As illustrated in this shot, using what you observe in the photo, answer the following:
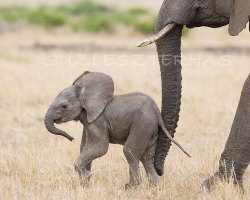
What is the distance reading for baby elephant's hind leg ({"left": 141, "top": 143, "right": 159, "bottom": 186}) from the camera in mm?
5609

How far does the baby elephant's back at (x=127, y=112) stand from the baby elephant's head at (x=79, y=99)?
0.31 ft

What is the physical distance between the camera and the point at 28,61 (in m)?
16.4

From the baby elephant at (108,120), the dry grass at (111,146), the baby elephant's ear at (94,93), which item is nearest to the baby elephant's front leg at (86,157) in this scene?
the baby elephant at (108,120)

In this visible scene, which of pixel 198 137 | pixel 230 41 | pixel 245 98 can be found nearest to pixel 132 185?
pixel 245 98

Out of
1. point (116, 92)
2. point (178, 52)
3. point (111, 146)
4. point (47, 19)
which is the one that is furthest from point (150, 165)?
point (47, 19)

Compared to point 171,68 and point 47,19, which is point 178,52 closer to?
point 171,68

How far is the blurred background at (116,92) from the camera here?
567cm

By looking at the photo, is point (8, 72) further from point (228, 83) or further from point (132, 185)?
point (132, 185)

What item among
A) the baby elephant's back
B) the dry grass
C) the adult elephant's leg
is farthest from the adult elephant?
the dry grass

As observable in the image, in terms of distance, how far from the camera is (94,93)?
5551mm

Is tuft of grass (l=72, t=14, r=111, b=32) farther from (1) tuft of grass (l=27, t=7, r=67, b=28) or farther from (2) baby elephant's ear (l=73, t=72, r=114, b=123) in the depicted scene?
(2) baby elephant's ear (l=73, t=72, r=114, b=123)

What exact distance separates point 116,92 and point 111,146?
176 inches

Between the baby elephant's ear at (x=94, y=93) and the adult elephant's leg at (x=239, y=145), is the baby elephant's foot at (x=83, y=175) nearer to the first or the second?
the baby elephant's ear at (x=94, y=93)

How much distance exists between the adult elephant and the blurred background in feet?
0.93
